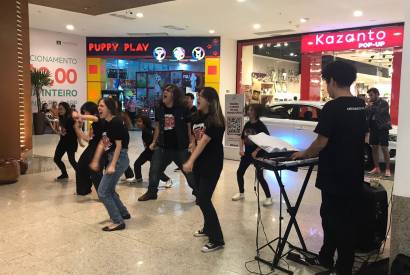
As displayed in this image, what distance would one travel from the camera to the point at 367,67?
44.6 feet

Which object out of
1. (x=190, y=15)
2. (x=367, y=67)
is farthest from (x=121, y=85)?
(x=367, y=67)

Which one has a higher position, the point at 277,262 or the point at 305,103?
the point at 305,103

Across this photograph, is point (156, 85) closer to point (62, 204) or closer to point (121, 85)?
point (121, 85)

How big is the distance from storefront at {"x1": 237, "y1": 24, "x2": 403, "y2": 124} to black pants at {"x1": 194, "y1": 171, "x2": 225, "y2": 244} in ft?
30.8

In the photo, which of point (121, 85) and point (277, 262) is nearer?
point (277, 262)

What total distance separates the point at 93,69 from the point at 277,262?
1338 cm

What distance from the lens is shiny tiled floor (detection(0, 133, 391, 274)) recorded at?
3359mm

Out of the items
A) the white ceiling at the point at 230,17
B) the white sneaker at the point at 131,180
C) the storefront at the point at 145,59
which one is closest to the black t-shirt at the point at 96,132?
the white sneaker at the point at 131,180

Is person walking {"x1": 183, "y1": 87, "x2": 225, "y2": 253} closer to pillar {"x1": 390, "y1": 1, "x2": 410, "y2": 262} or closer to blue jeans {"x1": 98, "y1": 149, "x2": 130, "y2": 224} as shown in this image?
blue jeans {"x1": 98, "y1": 149, "x2": 130, "y2": 224}

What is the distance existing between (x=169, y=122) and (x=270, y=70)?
1212 centimetres

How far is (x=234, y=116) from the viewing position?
858 centimetres

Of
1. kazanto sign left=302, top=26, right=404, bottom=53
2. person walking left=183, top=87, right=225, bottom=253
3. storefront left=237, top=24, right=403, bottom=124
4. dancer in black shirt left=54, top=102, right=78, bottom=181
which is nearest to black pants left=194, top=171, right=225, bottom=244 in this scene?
person walking left=183, top=87, right=225, bottom=253

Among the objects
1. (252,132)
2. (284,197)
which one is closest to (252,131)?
(252,132)

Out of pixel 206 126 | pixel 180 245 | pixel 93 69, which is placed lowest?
pixel 180 245
